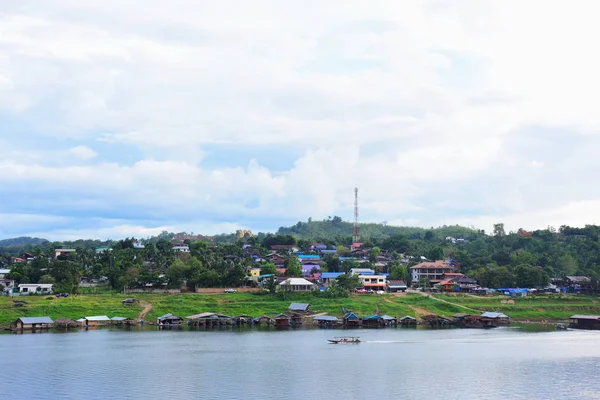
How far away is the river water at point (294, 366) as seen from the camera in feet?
167

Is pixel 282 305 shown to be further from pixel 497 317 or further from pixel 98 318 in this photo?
pixel 497 317

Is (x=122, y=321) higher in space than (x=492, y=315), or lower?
lower

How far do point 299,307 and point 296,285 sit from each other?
12.9 metres

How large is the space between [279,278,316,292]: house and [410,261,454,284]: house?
103 ft

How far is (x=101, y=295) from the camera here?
108062mm

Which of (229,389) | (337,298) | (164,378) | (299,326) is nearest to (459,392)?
(229,389)

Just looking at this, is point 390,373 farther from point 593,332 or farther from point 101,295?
point 101,295

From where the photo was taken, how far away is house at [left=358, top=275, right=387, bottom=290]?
127m

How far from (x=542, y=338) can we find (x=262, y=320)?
1569 inches

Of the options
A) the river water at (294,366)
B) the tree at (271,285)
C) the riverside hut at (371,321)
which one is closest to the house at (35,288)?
the river water at (294,366)

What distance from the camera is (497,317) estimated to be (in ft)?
340

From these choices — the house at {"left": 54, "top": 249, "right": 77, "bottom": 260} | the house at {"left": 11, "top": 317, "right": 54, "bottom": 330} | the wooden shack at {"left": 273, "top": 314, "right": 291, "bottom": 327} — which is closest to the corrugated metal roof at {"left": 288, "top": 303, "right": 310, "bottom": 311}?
the wooden shack at {"left": 273, "top": 314, "right": 291, "bottom": 327}

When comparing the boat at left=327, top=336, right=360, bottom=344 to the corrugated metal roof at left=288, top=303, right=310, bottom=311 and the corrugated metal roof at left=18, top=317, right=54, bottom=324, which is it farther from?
the corrugated metal roof at left=18, top=317, right=54, bottom=324

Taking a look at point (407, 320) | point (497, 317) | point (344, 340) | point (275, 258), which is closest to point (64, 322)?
point (344, 340)
